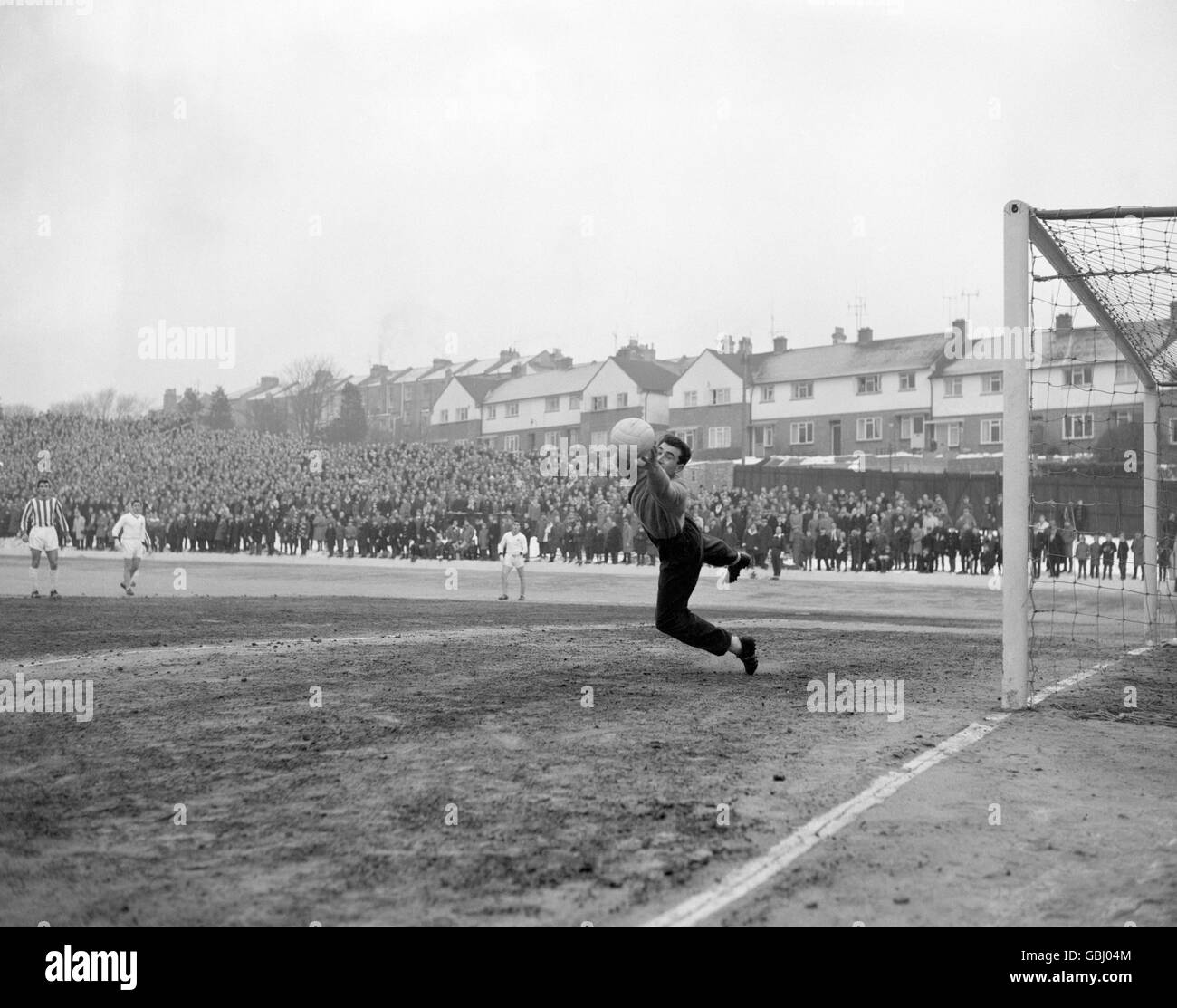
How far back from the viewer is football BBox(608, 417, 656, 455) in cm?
805

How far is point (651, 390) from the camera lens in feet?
243

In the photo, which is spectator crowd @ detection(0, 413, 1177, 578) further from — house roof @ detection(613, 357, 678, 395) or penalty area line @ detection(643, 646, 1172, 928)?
house roof @ detection(613, 357, 678, 395)

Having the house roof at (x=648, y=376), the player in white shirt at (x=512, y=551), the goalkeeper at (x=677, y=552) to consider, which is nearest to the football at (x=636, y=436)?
the goalkeeper at (x=677, y=552)

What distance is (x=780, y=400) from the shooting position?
68.9 m

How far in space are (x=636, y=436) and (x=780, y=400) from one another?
62141 mm

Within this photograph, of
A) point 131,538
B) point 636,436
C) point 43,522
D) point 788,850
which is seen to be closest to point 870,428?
point 131,538

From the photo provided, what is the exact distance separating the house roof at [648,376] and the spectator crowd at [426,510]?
21.9m

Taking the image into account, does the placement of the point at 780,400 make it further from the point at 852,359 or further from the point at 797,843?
the point at 797,843

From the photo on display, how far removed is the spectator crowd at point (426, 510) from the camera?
3266 centimetres

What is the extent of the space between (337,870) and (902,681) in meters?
6.39

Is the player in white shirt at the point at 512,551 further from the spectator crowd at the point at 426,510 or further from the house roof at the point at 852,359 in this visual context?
the house roof at the point at 852,359
